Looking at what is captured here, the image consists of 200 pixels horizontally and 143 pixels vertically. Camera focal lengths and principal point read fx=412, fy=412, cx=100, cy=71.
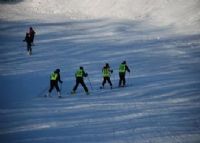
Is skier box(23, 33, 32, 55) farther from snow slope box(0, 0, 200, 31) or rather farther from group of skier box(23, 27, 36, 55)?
snow slope box(0, 0, 200, 31)

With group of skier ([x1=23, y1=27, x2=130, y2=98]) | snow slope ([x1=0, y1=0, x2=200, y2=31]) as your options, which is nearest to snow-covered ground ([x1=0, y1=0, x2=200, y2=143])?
snow slope ([x1=0, y1=0, x2=200, y2=31])

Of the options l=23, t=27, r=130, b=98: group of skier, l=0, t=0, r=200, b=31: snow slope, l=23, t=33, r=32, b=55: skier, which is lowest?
l=23, t=27, r=130, b=98: group of skier

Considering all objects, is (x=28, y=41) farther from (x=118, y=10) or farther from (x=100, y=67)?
(x=118, y=10)

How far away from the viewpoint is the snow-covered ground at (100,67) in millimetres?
14008

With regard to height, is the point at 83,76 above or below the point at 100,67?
below

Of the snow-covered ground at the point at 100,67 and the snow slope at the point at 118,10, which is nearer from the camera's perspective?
the snow-covered ground at the point at 100,67

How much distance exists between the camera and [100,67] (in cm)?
2716

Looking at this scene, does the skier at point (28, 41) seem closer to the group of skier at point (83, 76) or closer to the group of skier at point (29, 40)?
the group of skier at point (29, 40)

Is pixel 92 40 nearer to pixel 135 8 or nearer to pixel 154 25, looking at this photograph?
pixel 154 25

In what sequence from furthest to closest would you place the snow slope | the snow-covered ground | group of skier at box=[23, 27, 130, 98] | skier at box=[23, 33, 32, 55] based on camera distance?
the snow slope < skier at box=[23, 33, 32, 55] < group of skier at box=[23, 27, 130, 98] < the snow-covered ground

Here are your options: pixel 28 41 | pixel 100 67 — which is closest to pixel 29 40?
pixel 28 41

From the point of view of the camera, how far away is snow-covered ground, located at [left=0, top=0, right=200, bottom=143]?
1401cm

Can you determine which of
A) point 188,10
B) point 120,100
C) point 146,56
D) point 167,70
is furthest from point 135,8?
point 120,100


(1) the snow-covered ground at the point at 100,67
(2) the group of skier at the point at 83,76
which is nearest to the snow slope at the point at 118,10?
(1) the snow-covered ground at the point at 100,67
